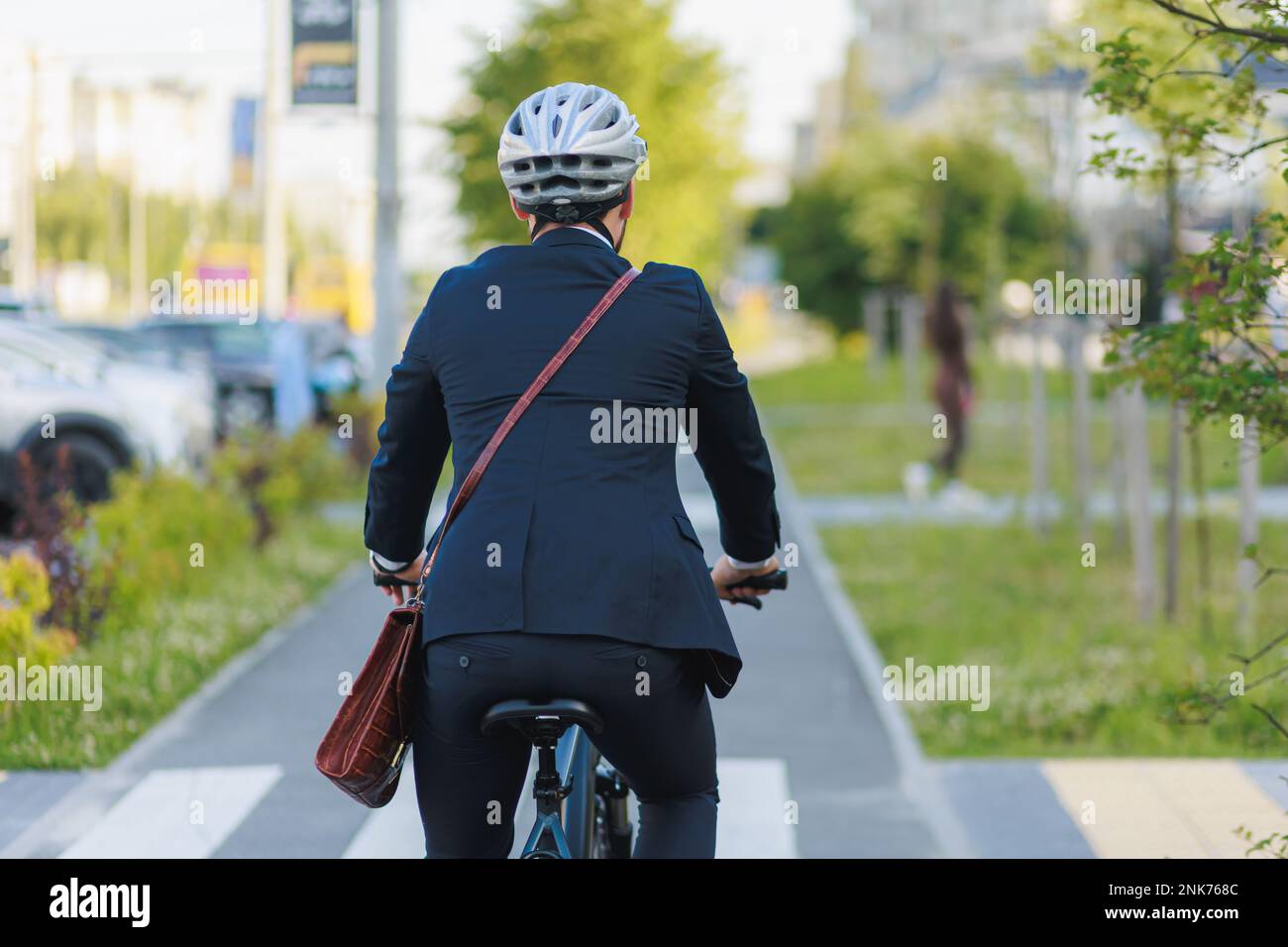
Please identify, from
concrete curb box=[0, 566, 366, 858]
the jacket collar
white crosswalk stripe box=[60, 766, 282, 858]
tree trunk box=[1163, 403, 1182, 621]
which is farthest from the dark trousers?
tree trunk box=[1163, 403, 1182, 621]

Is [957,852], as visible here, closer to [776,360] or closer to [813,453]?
[813,453]

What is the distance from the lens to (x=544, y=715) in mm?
2873

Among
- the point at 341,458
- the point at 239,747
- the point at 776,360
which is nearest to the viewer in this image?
the point at 239,747

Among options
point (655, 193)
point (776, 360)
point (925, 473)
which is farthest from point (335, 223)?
point (925, 473)

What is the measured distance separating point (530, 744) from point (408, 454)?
0.56 m

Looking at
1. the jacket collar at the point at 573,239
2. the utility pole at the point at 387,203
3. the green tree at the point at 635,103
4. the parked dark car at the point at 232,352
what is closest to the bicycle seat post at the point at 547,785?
the jacket collar at the point at 573,239

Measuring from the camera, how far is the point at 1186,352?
429 centimetres

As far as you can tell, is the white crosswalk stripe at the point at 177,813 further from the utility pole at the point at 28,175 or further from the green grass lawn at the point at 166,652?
the utility pole at the point at 28,175

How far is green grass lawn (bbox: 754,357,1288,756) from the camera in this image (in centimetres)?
701

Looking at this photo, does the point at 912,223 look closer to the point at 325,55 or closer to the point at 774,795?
the point at 325,55

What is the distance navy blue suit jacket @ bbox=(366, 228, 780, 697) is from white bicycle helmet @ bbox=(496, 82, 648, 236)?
0.24ft

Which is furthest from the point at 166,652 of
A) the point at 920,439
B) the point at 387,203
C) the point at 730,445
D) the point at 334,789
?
the point at 920,439

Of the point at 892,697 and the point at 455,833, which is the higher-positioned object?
the point at 455,833
